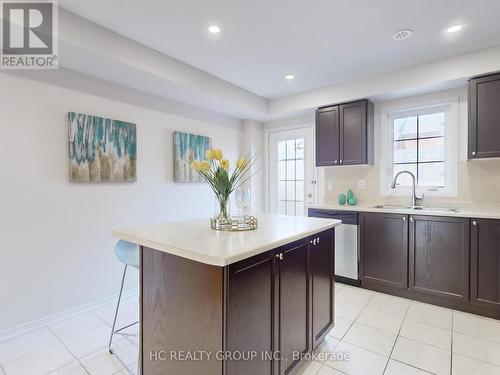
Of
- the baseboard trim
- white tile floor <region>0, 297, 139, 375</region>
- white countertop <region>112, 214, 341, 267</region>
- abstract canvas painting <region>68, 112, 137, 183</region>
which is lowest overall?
white tile floor <region>0, 297, 139, 375</region>

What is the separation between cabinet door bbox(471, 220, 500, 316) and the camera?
2438 millimetres

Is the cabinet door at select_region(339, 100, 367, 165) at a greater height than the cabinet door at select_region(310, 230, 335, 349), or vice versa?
the cabinet door at select_region(339, 100, 367, 165)

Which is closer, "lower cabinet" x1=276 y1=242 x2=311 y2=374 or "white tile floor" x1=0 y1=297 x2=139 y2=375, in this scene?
"lower cabinet" x1=276 y1=242 x2=311 y2=374

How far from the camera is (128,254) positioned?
6.23 ft

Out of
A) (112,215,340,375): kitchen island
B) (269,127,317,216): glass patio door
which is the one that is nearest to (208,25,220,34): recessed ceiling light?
(112,215,340,375): kitchen island

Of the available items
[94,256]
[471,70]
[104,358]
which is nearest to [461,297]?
[471,70]

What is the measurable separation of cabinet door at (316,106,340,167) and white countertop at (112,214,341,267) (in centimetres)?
187

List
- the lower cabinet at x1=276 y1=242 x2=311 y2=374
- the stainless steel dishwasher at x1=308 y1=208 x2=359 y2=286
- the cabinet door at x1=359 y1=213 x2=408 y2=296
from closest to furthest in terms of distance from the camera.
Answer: the lower cabinet at x1=276 y1=242 x2=311 y2=374 → the cabinet door at x1=359 y1=213 x2=408 y2=296 → the stainless steel dishwasher at x1=308 y1=208 x2=359 y2=286

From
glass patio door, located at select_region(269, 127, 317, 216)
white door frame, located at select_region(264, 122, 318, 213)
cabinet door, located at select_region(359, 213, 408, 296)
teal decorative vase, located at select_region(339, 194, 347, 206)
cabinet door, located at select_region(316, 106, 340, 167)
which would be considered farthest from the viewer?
glass patio door, located at select_region(269, 127, 317, 216)

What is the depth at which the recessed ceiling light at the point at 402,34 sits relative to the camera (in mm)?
2314

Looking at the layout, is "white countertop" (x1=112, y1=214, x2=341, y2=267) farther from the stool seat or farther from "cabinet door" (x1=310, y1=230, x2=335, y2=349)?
the stool seat

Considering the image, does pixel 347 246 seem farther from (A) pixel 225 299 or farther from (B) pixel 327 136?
(A) pixel 225 299

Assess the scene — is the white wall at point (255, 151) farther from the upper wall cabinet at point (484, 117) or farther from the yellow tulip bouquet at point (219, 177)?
the upper wall cabinet at point (484, 117)

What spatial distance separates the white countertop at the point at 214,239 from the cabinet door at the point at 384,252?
4.57 ft
